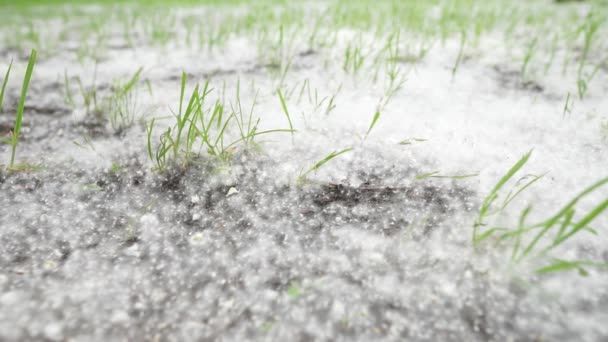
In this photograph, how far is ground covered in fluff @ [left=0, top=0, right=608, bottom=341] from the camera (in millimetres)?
826

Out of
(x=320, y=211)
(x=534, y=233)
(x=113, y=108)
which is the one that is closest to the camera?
(x=534, y=233)

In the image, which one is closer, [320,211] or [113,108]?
[320,211]

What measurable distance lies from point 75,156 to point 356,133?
1131mm

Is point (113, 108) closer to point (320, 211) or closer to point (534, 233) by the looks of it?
point (320, 211)

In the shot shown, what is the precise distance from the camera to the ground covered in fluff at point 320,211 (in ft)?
2.71

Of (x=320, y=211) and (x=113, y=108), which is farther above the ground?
(x=113, y=108)

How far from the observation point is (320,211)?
1136 mm

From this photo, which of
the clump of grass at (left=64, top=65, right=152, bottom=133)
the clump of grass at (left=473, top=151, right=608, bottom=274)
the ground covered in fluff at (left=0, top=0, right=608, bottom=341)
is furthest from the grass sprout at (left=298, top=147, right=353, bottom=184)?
the clump of grass at (left=64, top=65, right=152, bottom=133)

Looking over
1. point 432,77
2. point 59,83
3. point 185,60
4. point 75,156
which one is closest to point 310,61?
point 432,77

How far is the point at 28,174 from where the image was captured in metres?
1.32

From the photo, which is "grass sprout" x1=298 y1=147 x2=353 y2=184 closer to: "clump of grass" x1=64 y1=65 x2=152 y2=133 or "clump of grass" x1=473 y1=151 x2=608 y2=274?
"clump of grass" x1=473 y1=151 x2=608 y2=274

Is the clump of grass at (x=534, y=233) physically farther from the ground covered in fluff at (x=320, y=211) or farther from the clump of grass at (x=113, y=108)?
the clump of grass at (x=113, y=108)

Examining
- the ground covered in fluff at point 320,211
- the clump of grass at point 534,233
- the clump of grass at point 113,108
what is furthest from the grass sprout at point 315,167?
the clump of grass at point 113,108

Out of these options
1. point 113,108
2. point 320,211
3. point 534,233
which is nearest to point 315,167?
point 320,211
